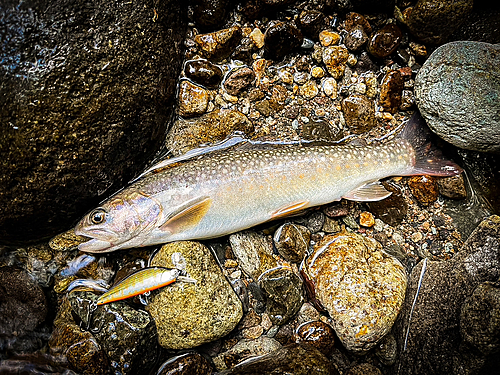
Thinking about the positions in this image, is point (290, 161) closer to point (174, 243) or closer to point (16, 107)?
point (174, 243)

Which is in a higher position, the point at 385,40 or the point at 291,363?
the point at 385,40

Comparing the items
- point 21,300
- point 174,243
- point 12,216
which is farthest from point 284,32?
point 21,300

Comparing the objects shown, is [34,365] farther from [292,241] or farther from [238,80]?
[238,80]

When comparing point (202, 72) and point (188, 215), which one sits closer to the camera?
point (188, 215)

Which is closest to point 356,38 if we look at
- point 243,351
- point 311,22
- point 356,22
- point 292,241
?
point 356,22

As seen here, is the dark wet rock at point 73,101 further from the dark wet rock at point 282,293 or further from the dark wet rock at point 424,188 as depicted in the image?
the dark wet rock at point 424,188

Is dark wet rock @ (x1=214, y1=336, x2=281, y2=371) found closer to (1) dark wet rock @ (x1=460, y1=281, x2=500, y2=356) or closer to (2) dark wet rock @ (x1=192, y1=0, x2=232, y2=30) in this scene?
(1) dark wet rock @ (x1=460, y1=281, x2=500, y2=356)
